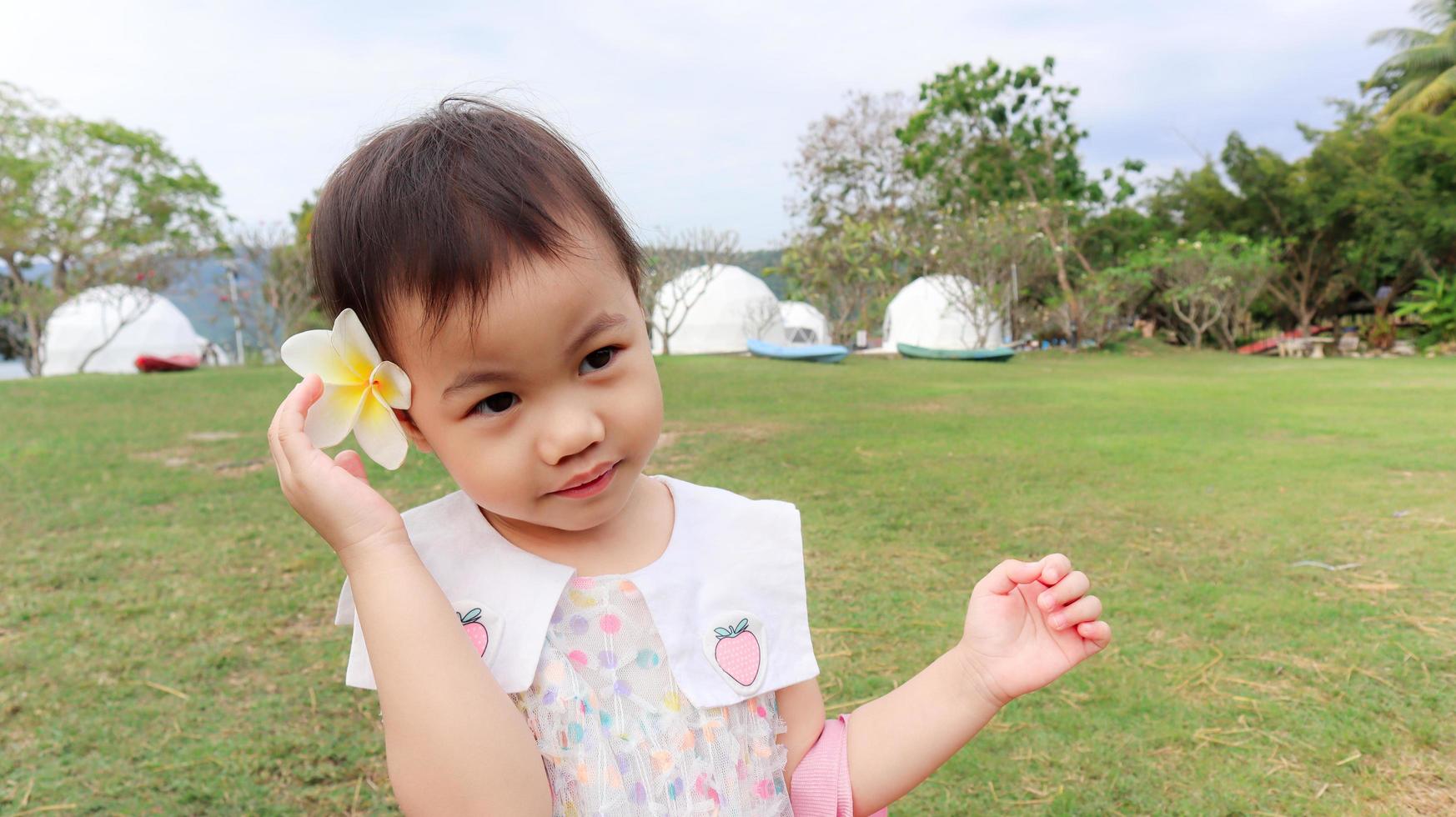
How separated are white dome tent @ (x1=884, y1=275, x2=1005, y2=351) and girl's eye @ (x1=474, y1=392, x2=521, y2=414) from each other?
67.0ft

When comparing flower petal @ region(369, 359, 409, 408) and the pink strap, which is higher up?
flower petal @ region(369, 359, 409, 408)

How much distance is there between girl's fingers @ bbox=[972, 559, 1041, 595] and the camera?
1.13 metres

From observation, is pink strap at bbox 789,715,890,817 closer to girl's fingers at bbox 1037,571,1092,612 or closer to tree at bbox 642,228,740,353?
girl's fingers at bbox 1037,571,1092,612

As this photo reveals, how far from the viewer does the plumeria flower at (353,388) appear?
3.33 feet

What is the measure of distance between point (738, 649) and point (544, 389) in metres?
0.37

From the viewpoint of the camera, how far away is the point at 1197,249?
2214 centimetres

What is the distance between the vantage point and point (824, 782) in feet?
3.84

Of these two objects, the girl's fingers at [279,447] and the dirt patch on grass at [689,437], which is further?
the dirt patch on grass at [689,437]

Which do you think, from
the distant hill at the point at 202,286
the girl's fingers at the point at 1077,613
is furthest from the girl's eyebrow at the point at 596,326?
the distant hill at the point at 202,286

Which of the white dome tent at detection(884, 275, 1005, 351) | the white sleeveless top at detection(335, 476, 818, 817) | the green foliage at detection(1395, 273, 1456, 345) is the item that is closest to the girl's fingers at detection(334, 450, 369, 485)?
the white sleeveless top at detection(335, 476, 818, 817)

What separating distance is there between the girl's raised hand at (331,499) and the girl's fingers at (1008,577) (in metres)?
0.68

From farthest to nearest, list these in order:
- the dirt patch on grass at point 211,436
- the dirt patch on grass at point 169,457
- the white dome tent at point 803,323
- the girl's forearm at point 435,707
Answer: the white dome tent at point 803,323 → the dirt patch on grass at point 211,436 → the dirt patch on grass at point 169,457 → the girl's forearm at point 435,707

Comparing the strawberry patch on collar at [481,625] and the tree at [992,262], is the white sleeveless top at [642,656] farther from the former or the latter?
the tree at [992,262]

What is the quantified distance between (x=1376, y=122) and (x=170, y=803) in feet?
109
